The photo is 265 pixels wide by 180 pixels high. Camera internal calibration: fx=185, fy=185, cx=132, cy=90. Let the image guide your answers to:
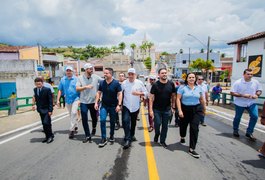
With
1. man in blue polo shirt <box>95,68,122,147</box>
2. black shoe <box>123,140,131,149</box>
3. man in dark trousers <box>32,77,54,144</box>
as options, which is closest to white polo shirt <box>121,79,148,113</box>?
man in blue polo shirt <box>95,68,122,147</box>

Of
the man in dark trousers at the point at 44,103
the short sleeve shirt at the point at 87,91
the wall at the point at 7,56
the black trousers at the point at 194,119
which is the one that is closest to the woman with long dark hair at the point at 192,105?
the black trousers at the point at 194,119

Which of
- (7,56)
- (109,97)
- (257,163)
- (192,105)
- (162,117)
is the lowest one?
(257,163)

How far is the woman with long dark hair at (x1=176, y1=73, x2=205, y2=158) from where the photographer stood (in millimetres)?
4270

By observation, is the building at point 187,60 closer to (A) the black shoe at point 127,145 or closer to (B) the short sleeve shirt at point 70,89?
(B) the short sleeve shirt at point 70,89

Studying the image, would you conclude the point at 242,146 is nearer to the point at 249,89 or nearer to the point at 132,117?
the point at 249,89

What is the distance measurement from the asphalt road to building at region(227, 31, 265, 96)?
385 inches

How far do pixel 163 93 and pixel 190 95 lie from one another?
0.63 meters

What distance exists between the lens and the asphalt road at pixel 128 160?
3371mm

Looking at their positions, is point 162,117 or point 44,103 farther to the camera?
point 44,103

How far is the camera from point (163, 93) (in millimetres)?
4484

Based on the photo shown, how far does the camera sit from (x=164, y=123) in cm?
468

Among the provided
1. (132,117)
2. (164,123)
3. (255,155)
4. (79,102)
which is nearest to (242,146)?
(255,155)

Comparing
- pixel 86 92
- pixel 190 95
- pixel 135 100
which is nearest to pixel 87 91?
pixel 86 92

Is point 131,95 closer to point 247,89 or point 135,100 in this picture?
point 135,100
